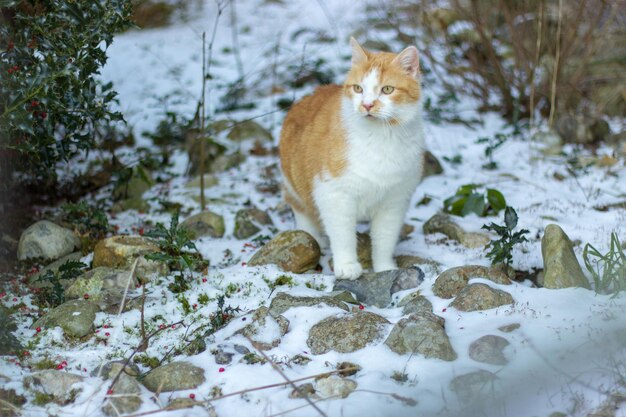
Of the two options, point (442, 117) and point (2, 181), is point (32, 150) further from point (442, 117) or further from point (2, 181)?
point (442, 117)

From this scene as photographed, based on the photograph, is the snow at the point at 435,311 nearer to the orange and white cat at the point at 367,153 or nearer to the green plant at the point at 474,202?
the green plant at the point at 474,202

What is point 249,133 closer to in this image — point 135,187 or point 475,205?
point 135,187


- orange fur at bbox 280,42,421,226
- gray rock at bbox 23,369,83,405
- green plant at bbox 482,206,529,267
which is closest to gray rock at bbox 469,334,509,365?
green plant at bbox 482,206,529,267

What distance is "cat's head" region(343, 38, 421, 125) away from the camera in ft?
13.0

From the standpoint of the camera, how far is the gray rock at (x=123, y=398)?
291 cm

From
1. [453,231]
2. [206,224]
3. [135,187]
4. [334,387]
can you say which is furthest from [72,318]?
[453,231]

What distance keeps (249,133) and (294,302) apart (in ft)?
11.3

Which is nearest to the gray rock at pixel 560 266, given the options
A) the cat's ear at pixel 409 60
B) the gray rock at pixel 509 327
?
the gray rock at pixel 509 327

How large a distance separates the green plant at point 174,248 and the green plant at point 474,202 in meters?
1.94

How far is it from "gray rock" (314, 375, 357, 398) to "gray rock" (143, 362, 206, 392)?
0.54m

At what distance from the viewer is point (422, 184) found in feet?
19.7

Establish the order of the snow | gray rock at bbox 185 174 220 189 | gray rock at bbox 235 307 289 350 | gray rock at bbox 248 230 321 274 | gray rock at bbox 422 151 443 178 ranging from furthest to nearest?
gray rock at bbox 422 151 443 178 → gray rock at bbox 185 174 220 189 → gray rock at bbox 248 230 321 274 → gray rock at bbox 235 307 289 350 → the snow

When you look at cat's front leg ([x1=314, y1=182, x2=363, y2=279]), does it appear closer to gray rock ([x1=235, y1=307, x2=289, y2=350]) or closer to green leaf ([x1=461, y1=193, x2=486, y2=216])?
gray rock ([x1=235, y1=307, x2=289, y2=350])

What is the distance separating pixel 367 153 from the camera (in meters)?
4.09
